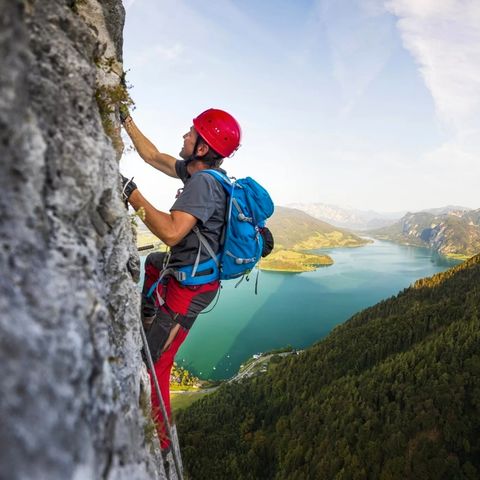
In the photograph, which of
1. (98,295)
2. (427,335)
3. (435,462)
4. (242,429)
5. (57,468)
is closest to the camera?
(57,468)

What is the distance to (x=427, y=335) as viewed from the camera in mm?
74062

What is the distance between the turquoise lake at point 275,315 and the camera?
87.9 m

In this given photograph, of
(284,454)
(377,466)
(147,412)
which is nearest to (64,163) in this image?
(147,412)

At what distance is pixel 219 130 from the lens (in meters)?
4.39

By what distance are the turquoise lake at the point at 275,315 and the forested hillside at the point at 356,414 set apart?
2186 cm

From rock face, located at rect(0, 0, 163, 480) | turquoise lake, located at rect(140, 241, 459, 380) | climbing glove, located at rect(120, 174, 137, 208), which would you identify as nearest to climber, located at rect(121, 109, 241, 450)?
climbing glove, located at rect(120, 174, 137, 208)

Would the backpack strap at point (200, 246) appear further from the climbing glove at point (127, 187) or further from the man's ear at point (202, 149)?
the man's ear at point (202, 149)

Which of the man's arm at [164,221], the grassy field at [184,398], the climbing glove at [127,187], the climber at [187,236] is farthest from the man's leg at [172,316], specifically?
the grassy field at [184,398]

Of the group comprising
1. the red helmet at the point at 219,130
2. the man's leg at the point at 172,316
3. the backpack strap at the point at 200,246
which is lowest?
the man's leg at the point at 172,316

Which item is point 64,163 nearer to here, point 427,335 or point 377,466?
point 377,466

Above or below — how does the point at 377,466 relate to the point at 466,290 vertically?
below

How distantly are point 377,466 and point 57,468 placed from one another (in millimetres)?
52969

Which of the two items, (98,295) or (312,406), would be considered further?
(312,406)

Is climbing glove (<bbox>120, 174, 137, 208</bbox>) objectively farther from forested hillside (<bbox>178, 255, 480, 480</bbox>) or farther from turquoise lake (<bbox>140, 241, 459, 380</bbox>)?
turquoise lake (<bbox>140, 241, 459, 380</bbox>)
